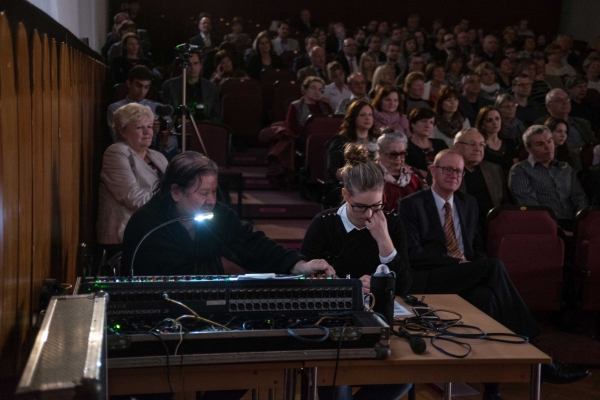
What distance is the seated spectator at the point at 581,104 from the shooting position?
265 inches

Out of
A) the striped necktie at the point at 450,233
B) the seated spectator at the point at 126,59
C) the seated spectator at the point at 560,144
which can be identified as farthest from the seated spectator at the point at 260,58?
the striped necktie at the point at 450,233

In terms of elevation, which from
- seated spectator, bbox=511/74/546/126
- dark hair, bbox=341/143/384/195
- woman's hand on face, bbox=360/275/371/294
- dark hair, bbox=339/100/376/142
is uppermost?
seated spectator, bbox=511/74/546/126

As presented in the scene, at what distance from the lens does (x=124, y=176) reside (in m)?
3.51

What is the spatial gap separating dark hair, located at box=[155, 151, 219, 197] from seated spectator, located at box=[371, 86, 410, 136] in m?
3.13

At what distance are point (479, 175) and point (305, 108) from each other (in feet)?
5.94

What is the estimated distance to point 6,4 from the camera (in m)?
1.68

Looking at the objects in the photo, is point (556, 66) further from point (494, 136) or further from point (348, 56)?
point (494, 136)

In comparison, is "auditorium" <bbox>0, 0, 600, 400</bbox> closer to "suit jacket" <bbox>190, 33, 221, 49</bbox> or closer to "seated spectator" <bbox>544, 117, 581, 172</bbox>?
"seated spectator" <bbox>544, 117, 581, 172</bbox>

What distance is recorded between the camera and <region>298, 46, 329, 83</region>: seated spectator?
7232 millimetres

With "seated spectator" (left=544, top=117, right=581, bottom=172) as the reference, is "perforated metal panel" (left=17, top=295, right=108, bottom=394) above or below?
below

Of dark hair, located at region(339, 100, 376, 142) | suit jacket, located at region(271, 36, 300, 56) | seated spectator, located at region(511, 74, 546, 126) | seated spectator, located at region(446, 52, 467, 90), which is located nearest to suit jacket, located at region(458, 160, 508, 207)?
dark hair, located at region(339, 100, 376, 142)

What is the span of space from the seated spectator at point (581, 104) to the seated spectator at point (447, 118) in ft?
5.72

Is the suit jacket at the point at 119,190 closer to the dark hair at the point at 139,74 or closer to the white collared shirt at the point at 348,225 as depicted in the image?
the white collared shirt at the point at 348,225

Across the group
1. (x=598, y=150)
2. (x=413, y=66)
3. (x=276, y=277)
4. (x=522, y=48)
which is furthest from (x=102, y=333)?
(x=522, y=48)
